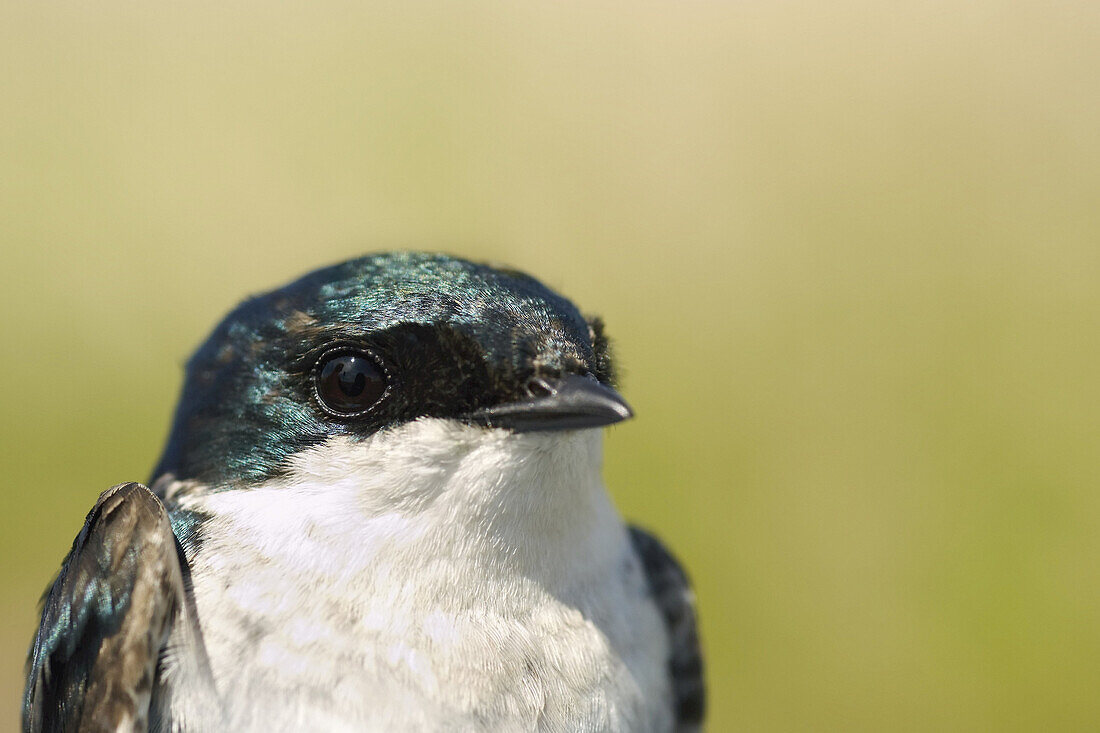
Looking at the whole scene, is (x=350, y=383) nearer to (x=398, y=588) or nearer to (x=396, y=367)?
(x=396, y=367)

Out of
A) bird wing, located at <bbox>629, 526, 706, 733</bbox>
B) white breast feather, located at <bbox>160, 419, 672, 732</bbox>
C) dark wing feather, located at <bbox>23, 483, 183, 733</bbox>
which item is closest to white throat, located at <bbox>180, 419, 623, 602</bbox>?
white breast feather, located at <bbox>160, 419, 672, 732</bbox>

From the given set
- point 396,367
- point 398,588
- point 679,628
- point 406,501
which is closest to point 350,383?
point 396,367

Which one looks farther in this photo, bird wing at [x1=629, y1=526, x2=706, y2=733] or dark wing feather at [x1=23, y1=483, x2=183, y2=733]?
bird wing at [x1=629, y1=526, x2=706, y2=733]

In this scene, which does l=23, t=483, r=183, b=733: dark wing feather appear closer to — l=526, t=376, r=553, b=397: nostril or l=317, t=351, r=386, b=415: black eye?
l=317, t=351, r=386, b=415: black eye

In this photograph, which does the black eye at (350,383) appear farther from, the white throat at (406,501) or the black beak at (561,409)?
the black beak at (561,409)

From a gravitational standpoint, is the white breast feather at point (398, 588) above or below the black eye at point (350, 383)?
below

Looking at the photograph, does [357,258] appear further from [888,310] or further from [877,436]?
[888,310]

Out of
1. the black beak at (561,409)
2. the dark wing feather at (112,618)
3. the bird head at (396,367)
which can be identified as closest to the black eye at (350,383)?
the bird head at (396,367)

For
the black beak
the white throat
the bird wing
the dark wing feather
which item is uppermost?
the black beak
